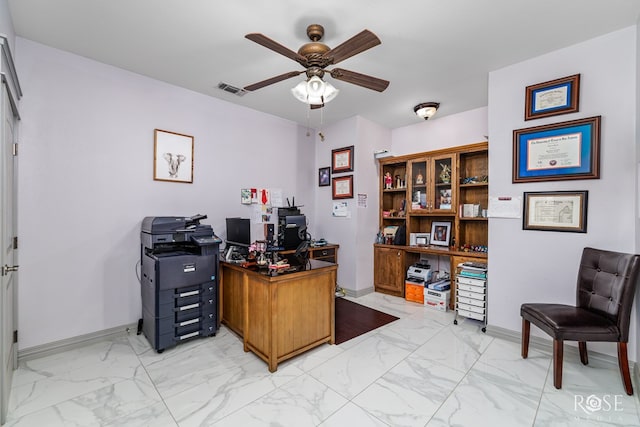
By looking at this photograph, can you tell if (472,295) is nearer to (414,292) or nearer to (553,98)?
(414,292)

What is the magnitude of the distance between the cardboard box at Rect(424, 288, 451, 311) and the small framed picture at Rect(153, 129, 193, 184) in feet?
11.4

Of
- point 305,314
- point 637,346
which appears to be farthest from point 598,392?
point 305,314

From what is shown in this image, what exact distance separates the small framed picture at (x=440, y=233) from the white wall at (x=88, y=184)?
329 cm

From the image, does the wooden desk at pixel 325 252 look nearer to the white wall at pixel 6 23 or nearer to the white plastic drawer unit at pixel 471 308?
the white plastic drawer unit at pixel 471 308

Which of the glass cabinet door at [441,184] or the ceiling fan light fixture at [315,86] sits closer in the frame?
the ceiling fan light fixture at [315,86]

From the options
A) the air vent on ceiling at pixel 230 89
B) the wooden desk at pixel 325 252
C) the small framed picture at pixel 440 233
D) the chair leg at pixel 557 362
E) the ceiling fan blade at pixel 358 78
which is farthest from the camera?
the wooden desk at pixel 325 252

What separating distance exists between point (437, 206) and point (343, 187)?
1443mm

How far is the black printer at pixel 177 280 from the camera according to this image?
2.52m

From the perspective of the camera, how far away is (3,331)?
5.68 ft

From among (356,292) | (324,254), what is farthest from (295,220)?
(356,292)

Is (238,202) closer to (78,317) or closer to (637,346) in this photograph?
(78,317)

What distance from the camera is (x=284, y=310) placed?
2.35 meters

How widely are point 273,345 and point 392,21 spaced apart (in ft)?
9.11

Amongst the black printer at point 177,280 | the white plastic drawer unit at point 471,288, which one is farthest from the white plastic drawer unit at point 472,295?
the black printer at point 177,280
